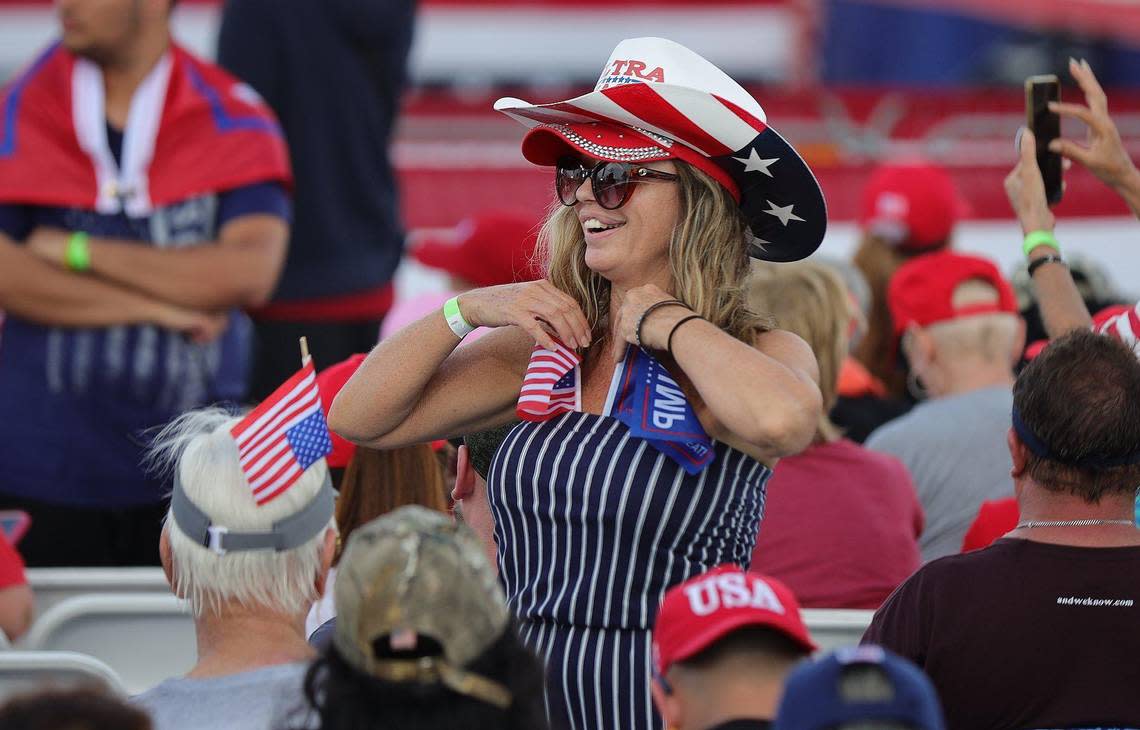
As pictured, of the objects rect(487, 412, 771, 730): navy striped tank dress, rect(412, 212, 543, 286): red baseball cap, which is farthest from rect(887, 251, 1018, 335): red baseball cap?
rect(487, 412, 771, 730): navy striped tank dress

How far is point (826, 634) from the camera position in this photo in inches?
149

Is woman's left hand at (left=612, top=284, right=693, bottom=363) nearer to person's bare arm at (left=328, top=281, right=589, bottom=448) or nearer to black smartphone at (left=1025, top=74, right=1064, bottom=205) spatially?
person's bare arm at (left=328, top=281, right=589, bottom=448)

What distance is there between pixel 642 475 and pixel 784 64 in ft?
40.7

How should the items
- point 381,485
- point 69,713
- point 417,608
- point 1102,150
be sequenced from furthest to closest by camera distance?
point 1102,150 < point 381,485 < point 417,608 < point 69,713

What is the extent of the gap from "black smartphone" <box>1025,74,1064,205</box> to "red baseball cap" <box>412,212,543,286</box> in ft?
6.36

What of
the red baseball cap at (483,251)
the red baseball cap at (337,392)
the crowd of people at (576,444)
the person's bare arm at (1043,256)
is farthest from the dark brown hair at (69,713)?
the red baseball cap at (483,251)

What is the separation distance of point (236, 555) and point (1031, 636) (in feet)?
4.32

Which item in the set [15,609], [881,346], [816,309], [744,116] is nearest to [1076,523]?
[744,116]

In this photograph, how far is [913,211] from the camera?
257 inches

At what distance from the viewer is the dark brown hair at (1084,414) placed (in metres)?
2.92

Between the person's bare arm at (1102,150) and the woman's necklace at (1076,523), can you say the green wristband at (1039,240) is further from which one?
the woman's necklace at (1076,523)

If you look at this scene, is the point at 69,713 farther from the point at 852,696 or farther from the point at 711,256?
the point at 711,256

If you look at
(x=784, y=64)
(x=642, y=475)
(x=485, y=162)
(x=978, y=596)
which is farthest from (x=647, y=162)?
(x=784, y=64)

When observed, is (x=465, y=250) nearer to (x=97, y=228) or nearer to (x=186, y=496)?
(x=97, y=228)
